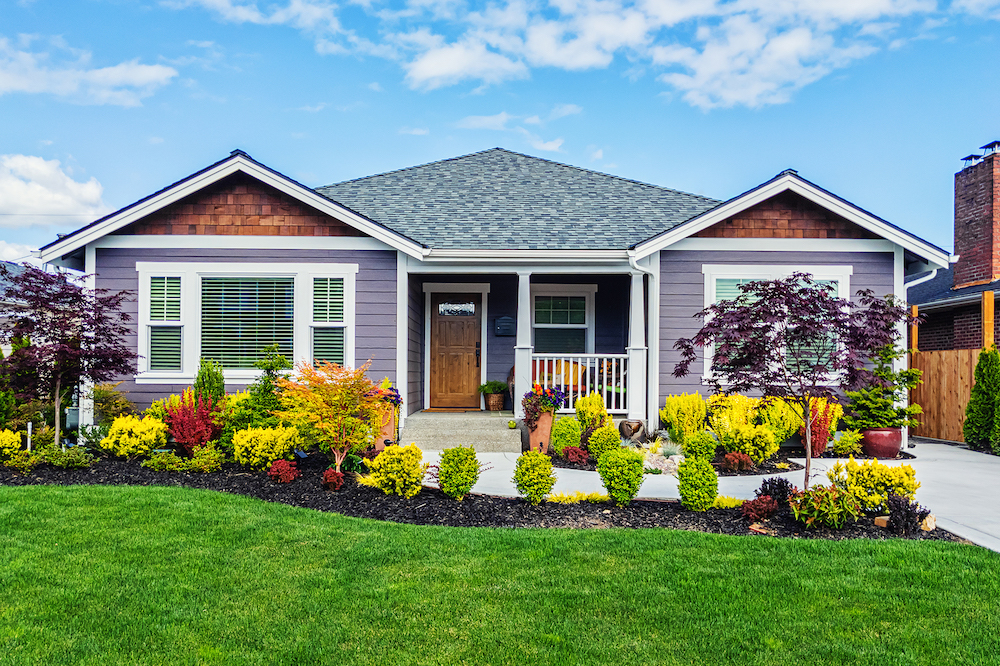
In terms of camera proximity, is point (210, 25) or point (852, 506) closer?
point (852, 506)

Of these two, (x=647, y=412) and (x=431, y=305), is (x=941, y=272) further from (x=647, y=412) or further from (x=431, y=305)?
(x=431, y=305)

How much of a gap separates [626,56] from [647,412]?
8359 millimetres

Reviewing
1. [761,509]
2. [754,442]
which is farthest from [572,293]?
[761,509]

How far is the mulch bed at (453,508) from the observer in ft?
16.9

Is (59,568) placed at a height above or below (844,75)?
below

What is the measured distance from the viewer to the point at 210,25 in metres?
11.8

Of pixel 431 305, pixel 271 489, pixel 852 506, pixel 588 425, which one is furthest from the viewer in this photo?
pixel 431 305

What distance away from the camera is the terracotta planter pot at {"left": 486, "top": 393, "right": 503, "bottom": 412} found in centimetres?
1109

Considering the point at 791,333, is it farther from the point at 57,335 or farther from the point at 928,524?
the point at 57,335

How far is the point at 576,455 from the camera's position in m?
8.00

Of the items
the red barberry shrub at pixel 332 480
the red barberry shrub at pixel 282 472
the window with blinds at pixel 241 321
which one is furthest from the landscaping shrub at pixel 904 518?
the window with blinds at pixel 241 321

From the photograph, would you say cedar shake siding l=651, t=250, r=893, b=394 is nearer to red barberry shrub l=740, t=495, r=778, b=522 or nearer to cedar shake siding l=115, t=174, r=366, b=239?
red barberry shrub l=740, t=495, r=778, b=522

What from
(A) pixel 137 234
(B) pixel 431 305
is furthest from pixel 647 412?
(A) pixel 137 234

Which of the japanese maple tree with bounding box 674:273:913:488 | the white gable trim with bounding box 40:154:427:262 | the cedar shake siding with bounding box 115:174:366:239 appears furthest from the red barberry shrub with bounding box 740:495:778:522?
the cedar shake siding with bounding box 115:174:366:239
